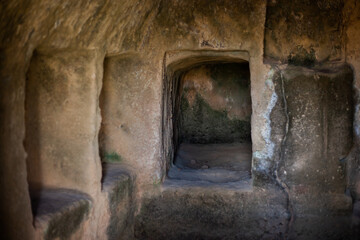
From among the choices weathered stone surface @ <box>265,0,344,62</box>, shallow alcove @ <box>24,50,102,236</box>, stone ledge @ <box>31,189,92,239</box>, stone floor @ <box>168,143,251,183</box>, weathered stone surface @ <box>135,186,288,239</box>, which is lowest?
weathered stone surface @ <box>135,186,288,239</box>

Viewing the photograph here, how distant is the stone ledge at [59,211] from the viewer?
2307 millimetres

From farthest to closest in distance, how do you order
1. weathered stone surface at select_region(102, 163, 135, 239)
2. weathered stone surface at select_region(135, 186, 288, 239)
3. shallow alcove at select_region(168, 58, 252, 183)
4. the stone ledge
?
1. shallow alcove at select_region(168, 58, 252, 183)
2. weathered stone surface at select_region(135, 186, 288, 239)
3. weathered stone surface at select_region(102, 163, 135, 239)
4. the stone ledge

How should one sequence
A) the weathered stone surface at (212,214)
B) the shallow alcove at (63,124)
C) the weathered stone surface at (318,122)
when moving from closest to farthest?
the shallow alcove at (63,124), the weathered stone surface at (318,122), the weathered stone surface at (212,214)

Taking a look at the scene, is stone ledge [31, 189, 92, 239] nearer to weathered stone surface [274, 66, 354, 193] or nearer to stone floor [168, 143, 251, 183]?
stone floor [168, 143, 251, 183]

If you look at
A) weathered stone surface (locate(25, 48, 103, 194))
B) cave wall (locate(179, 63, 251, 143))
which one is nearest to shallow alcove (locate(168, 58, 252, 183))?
cave wall (locate(179, 63, 251, 143))

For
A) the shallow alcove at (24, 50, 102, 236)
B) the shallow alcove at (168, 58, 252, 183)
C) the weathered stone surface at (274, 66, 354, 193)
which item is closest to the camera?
the shallow alcove at (24, 50, 102, 236)

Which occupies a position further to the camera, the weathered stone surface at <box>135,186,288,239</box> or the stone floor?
the stone floor

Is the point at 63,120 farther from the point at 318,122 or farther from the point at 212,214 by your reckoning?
the point at 318,122

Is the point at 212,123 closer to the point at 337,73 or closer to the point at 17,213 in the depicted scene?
the point at 337,73

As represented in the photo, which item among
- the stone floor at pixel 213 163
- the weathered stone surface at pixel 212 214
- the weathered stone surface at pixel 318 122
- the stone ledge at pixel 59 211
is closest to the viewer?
the stone ledge at pixel 59 211

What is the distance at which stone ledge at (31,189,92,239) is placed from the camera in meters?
2.31

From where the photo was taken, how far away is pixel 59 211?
2.48 m

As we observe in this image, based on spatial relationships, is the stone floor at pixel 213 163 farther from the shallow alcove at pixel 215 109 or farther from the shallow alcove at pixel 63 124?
the shallow alcove at pixel 63 124

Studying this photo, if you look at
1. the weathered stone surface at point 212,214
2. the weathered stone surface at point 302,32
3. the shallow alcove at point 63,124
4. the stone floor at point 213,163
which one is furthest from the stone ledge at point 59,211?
the weathered stone surface at point 302,32
